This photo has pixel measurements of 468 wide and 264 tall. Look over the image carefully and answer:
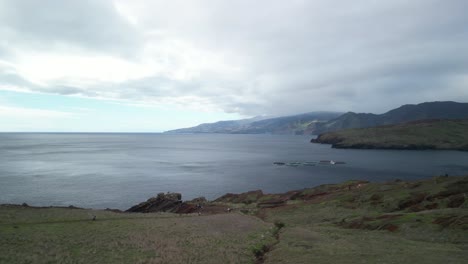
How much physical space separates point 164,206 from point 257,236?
1749 inches

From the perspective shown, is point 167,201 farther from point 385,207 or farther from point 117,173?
point 117,173

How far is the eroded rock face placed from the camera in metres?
76.9

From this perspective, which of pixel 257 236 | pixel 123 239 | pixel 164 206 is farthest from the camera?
pixel 164 206

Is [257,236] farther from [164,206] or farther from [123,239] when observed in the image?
[164,206]

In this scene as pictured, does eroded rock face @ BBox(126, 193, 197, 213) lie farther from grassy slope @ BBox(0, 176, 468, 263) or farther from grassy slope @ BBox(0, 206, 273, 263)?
grassy slope @ BBox(0, 206, 273, 263)

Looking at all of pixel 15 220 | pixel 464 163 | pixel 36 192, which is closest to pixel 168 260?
pixel 15 220

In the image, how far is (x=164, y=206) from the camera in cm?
8081

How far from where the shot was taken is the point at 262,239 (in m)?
39.9

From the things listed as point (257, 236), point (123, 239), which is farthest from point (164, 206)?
point (257, 236)

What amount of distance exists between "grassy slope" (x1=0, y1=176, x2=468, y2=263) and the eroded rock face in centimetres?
2289

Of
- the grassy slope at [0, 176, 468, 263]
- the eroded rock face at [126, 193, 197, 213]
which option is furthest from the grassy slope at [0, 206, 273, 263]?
the eroded rock face at [126, 193, 197, 213]

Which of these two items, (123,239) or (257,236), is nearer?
(123,239)

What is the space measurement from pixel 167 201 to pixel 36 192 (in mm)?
51192

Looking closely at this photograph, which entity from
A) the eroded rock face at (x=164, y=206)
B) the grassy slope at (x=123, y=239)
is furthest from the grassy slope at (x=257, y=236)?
the eroded rock face at (x=164, y=206)
